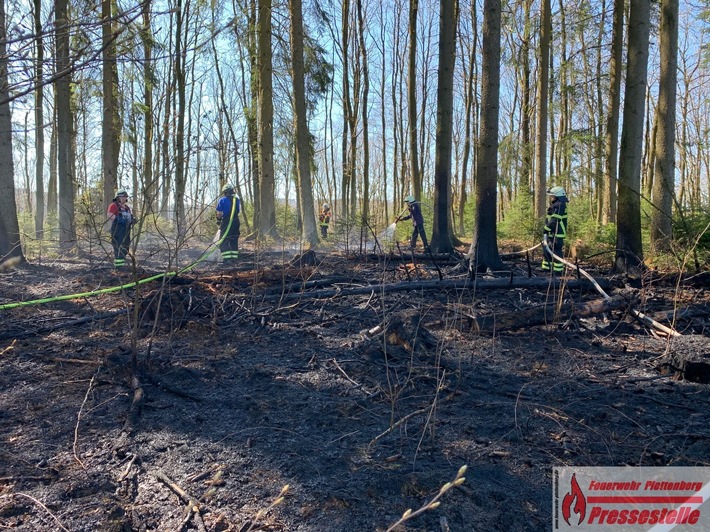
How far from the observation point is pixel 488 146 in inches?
340

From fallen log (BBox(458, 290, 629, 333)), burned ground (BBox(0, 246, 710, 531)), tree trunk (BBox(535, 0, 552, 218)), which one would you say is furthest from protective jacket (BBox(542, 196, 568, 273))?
tree trunk (BBox(535, 0, 552, 218))

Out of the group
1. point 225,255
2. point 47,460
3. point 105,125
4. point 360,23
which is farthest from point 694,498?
point 360,23

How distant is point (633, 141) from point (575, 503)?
7.71 m

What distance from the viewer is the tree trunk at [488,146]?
8.51m

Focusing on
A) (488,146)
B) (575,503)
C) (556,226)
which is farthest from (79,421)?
(556,226)

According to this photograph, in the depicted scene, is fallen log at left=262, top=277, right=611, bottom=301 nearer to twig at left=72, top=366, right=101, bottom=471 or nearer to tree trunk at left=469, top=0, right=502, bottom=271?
tree trunk at left=469, top=0, right=502, bottom=271

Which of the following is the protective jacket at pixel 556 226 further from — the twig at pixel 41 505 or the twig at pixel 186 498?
the twig at pixel 41 505

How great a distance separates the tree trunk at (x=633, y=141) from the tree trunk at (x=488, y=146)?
6.92 ft

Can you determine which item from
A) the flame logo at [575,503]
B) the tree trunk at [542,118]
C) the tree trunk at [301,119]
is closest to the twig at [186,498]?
the flame logo at [575,503]

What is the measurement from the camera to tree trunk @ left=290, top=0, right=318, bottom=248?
44.1 ft

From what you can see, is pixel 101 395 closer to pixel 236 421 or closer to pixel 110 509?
pixel 236 421

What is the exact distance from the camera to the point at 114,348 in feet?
15.6

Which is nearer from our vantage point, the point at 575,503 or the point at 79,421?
the point at 575,503

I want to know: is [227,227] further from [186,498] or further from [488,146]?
[186,498]
